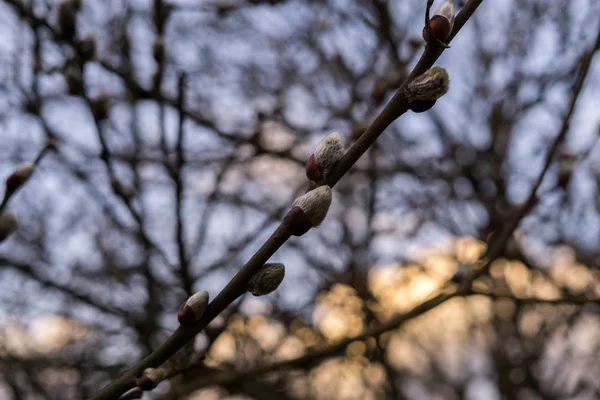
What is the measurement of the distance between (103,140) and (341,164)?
110 cm

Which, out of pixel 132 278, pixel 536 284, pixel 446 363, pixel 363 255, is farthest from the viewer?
pixel 446 363

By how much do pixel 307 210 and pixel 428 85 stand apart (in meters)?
0.26

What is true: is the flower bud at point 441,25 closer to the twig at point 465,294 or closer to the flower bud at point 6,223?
the twig at point 465,294

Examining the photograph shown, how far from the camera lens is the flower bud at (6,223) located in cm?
132

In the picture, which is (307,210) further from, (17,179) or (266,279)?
(17,179)

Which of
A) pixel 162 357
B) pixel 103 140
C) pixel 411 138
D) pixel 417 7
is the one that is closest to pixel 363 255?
pixel 411 138

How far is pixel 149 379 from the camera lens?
94 centimetres

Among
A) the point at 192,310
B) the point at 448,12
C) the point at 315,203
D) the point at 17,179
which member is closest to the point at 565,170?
the point at 448,12

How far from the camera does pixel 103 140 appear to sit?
69.2 inches

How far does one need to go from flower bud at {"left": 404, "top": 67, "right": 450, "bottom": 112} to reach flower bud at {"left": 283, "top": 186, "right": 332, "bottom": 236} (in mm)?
187

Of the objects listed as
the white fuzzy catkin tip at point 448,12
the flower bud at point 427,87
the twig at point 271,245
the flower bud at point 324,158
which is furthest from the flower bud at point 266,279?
the white fuzzy catkin tip at point 448,12

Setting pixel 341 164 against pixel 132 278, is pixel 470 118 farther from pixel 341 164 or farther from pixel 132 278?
pixel 341 164

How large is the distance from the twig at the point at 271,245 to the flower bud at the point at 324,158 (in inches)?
0.5

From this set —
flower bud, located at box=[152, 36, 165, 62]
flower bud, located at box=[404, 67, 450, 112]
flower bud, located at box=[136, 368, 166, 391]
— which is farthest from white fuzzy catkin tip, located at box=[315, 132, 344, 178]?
flower bud, located at box=[152, 36, 165, 62]
